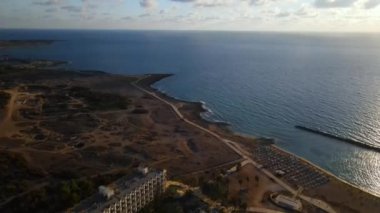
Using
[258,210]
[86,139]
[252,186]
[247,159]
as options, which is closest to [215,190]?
[258,210]

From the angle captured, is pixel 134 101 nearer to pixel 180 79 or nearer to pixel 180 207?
pixel 180 79

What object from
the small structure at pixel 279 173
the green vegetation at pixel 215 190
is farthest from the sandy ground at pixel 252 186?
the small structure at pixel 279 173

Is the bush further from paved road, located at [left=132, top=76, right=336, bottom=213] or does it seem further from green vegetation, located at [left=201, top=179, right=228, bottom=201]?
paved road, located at [left=132, top=76, right=336, bottom=213]

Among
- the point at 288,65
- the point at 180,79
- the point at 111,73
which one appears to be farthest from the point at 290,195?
the point at 288,65

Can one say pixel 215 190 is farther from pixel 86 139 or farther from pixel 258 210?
pixel 86 139

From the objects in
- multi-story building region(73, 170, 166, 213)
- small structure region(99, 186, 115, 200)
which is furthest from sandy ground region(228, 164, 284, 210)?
small structure region(99, 186, 115, 200)

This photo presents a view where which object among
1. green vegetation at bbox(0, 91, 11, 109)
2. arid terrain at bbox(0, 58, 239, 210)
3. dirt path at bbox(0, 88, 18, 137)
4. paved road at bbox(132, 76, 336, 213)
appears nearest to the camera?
paved road at bbox(132, 76, 336, 213)

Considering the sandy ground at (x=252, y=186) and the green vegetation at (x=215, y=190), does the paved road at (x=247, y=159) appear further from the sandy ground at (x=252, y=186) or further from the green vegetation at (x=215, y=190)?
the green vegetation at (x=215, y=190)
